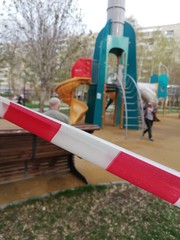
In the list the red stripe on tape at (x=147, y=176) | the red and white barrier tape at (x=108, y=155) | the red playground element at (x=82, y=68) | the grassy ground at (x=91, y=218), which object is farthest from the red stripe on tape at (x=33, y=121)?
the red playground element at (x=82, y=68)

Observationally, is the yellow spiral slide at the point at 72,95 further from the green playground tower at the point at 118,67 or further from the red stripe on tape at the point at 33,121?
the red stripe on tape at the point at 33,121

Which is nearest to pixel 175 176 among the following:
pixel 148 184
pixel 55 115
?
pixel 148 184

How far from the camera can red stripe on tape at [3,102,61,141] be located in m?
1.61

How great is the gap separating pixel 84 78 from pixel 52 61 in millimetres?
4017

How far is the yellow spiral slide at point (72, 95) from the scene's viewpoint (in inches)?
430

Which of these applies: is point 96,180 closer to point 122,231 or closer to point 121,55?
point 122,231

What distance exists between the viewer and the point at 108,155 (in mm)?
1399

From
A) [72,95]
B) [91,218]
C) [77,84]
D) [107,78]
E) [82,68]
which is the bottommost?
[91,218]

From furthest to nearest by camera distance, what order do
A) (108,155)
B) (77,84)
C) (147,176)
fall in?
(77,84) → (108,155) → (147,176)

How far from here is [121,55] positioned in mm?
11648

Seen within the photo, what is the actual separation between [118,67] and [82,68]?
1.78 m

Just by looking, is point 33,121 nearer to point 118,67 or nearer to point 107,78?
point 107,78

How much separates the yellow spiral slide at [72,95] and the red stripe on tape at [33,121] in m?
8.84

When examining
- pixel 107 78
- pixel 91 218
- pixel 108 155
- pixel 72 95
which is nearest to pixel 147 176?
pixel 108 155
